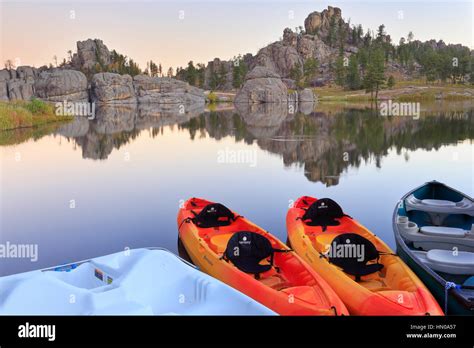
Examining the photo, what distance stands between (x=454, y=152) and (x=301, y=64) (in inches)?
3372

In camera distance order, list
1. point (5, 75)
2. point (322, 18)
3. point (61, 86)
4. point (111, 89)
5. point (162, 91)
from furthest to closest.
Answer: point (322, 18)
point (162, 91)
point (111, 89)
point (5, 75)
point (61, 86)

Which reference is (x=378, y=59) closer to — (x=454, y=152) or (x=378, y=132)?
(x=378, y=132)

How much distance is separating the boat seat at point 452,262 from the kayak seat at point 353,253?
0.80m

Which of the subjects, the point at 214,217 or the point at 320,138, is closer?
the point at 214,217

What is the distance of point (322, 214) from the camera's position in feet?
27.2

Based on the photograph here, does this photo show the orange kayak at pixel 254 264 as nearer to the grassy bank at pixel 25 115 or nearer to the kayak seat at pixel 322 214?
the kayak seat at pixel 322 214

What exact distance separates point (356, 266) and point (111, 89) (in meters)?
61.3

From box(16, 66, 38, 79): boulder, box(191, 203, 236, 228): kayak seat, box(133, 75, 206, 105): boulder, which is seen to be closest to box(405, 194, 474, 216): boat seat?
box(191, 203, 236, 228): kayak seat

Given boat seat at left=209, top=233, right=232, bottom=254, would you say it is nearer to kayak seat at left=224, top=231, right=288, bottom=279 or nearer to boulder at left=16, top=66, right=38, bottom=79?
kayak seat at left=224, top=231, right=288, bottom=279

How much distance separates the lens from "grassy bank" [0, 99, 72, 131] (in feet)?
85.4

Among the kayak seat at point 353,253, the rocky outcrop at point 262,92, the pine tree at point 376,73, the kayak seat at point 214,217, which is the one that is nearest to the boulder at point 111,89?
the rocky outcrop at point 262,92

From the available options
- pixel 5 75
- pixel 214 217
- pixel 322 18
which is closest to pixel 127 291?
pixel 214 217

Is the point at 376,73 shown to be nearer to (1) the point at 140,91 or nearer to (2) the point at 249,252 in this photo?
(1) the point at 140,91

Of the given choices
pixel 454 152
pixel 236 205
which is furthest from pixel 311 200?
Result: pixel 454 152
